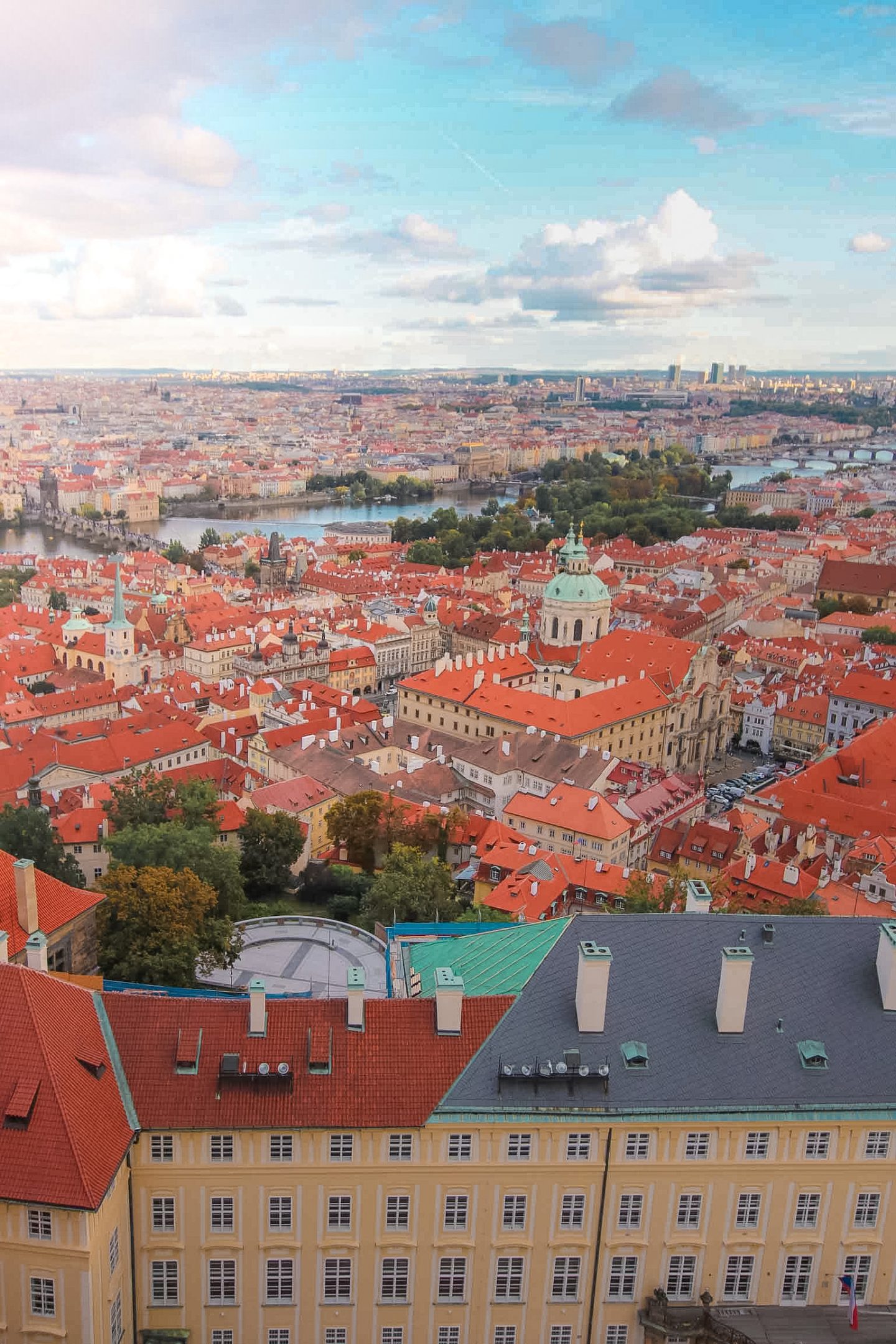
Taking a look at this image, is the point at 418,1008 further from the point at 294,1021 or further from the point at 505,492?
the point at 505,492

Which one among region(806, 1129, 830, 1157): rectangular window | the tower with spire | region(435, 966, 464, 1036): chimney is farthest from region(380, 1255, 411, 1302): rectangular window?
the tower with spire

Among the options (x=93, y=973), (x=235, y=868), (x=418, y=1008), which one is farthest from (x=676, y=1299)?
(x=235, y=868)

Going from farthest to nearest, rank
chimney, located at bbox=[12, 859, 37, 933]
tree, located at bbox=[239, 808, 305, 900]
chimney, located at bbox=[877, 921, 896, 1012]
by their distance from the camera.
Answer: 1. tree, located at bbox=[239, 808, 305, 900]
2. chimney, located at bbox=[12, 859, 37, 933]
3. chimney, located at bbox=[877, 921, 896, 1012]

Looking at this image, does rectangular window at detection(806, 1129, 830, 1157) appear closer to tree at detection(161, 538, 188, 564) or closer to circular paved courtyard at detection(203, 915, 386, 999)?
circular paved courtyard at detection(203, 915, 386, 999)

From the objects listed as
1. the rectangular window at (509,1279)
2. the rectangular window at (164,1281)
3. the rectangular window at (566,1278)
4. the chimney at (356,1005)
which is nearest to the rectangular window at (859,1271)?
the rectangular window at (566,1278)

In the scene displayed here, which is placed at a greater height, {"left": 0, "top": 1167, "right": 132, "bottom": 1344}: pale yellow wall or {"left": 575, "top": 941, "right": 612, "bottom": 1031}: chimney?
{"left": 575, "top": 941, "right": 612, "bottom": 1031}: chimney

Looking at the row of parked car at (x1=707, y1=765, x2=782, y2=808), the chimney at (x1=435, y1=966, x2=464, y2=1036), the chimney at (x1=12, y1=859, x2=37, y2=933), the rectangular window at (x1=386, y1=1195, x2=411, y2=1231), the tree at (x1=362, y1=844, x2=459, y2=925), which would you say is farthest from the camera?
the row of parked car at (x1=707, y1=765, x2=782, y2=808)

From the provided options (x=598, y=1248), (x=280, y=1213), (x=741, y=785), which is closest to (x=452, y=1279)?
(x=598, y=1248)

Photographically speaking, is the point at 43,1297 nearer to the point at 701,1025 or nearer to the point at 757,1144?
the point at 701,1025
